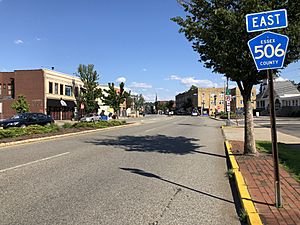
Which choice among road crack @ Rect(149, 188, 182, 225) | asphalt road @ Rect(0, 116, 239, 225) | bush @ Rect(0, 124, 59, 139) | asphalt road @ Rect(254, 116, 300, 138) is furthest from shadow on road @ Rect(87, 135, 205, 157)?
asphalt road @ Rect(254, 116, 300, 138)

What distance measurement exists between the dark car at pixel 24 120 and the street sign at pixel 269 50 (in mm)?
21512

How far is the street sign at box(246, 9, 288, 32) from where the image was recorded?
209 inches

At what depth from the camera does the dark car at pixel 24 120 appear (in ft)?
75.8

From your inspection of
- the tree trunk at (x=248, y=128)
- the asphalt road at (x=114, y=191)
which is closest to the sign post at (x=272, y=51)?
the asphalt road at (x=114, y=191)

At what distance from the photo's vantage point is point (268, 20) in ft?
17.8

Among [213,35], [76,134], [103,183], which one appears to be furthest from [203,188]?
[76,134]

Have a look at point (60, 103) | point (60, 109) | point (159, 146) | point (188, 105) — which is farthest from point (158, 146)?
point (188, 105)

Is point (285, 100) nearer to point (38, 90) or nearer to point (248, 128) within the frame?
point (38, 90)

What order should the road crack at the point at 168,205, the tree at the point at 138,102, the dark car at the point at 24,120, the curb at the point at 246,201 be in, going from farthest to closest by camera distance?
the tree at the point at 138,102 < the dark car at the point at 24,120 < the road crack at the point at 168,205 < the curb at the point at 246,201

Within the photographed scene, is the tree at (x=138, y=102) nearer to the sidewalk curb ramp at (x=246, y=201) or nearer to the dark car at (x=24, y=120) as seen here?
the dark car at (x=24, y=120)

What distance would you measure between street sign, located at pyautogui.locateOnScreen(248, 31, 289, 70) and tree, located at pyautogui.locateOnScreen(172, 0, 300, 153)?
320 centimetres

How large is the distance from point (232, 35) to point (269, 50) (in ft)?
11.9

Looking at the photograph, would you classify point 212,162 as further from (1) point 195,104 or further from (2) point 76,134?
(1) point 195,104

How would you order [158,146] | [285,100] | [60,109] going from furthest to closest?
[285,100]
[60,109]
[158,146]
